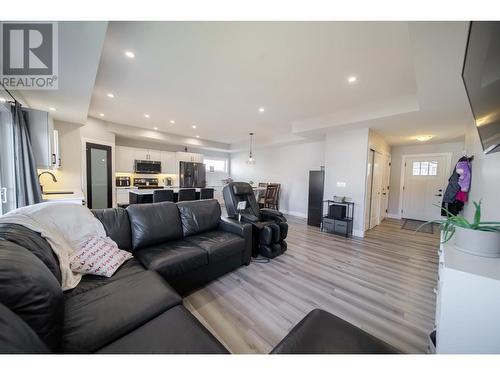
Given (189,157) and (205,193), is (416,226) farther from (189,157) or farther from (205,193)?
(189,157)

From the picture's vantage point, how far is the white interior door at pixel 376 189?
15.3 ft

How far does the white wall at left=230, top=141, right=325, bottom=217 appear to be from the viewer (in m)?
5.96

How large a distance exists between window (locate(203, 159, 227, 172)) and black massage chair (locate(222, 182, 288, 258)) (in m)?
5.23

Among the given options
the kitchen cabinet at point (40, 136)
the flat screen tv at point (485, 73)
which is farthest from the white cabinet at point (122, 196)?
the flat screen tv at point (485, 73)

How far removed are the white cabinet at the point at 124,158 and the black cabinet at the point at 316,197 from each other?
18.1 ft

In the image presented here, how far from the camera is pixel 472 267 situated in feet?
3.36

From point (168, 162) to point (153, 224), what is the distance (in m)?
5.03

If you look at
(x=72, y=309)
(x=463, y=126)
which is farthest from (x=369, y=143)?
(x=72, y=309)

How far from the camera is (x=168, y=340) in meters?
0.90

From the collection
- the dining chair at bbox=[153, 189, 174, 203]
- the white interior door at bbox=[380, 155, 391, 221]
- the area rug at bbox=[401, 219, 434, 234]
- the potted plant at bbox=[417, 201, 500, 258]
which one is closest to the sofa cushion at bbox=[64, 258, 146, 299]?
the potted plant at bbox=[417, 201, 500, 258]

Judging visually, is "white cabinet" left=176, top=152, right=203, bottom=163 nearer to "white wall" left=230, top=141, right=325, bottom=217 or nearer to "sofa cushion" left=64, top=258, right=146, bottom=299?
"white wall" left=230, top=141, right=325, bottom=217

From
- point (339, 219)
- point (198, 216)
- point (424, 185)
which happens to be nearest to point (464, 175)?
point (339, 219)

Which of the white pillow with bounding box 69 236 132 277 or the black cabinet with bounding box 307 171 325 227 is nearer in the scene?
the white pillow with bounding box 69 236 132 277
